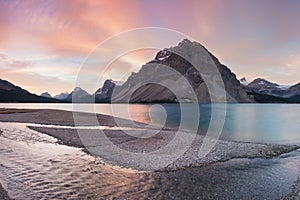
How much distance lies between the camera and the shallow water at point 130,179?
14180 millimetres

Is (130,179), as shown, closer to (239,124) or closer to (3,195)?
(3,195)

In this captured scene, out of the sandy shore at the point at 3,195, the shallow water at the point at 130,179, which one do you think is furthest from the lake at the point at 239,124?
the sandy shore at the point at 3,195

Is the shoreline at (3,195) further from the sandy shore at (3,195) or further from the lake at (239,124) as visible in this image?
the lake at (239,124)

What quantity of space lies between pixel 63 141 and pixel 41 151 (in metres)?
5.72

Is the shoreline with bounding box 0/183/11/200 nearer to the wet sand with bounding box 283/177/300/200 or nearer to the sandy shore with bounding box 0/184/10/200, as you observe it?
the sandy shore with bounding box 0/184/10/200

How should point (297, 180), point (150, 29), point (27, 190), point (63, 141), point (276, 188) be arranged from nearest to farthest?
point (27, 190)
point (276, 188)
point (297, 180)
point (63, 141)
point (150, 29)

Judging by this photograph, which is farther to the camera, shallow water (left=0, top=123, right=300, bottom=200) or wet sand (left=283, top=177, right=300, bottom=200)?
shallow water (left=0, top=123, right=300, bottom=200)

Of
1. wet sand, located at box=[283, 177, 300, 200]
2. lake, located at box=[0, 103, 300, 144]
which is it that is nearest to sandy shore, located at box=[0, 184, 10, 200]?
wet sand, located at box=[283, 177, 300, 200]

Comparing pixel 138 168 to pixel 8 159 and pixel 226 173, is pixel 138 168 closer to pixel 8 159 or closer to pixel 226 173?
pixel 226 173

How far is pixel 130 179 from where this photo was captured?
1688 centimetres

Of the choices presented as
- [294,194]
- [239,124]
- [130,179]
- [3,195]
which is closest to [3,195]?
[3,195]

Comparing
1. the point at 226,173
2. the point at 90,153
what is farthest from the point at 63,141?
the point at 226,173

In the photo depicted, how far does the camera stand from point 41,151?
81.3 feet

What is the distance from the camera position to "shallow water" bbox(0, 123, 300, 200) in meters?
14.2
